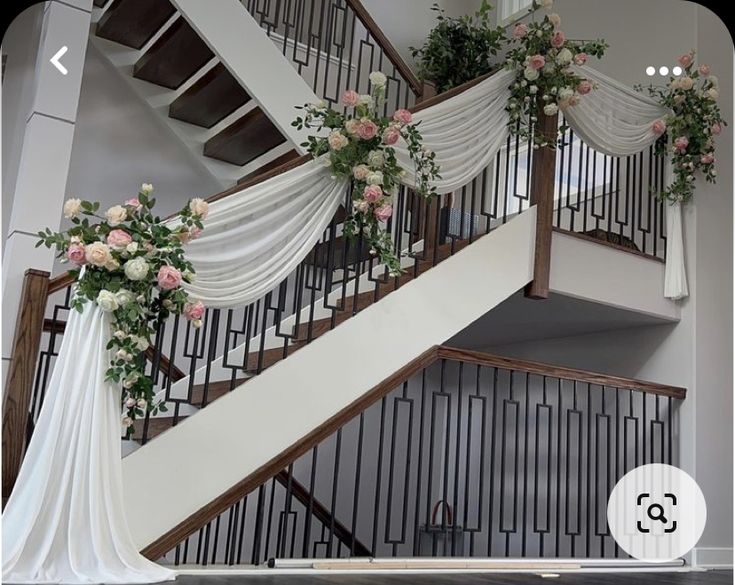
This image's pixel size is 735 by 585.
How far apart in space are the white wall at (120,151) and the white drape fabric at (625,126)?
2.92 m

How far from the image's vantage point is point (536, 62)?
4695 mm

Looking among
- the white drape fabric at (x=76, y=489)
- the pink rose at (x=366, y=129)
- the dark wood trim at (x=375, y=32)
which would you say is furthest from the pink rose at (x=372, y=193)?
the dark wood trim at (x=375, y=32)

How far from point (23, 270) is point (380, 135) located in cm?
176

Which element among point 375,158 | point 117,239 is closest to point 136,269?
point 117,239

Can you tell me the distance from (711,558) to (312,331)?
10.00ft

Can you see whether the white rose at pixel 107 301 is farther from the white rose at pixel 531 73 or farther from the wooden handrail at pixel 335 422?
the white rose at pixel 531 73

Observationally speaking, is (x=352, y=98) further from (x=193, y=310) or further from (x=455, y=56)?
(x=455, y=56)

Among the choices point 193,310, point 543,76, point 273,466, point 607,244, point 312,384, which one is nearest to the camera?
point 193,310

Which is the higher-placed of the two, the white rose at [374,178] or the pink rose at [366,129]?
the pink rose at [366,129]

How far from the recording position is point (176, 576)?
10.1 feet

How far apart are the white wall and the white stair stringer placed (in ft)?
8.67

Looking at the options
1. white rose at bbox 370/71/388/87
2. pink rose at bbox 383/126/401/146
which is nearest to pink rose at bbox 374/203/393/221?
pink rose at bbox 383/126/401/146

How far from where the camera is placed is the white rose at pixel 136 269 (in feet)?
9.65

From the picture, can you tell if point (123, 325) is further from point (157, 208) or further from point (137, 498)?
point (157, 208)
